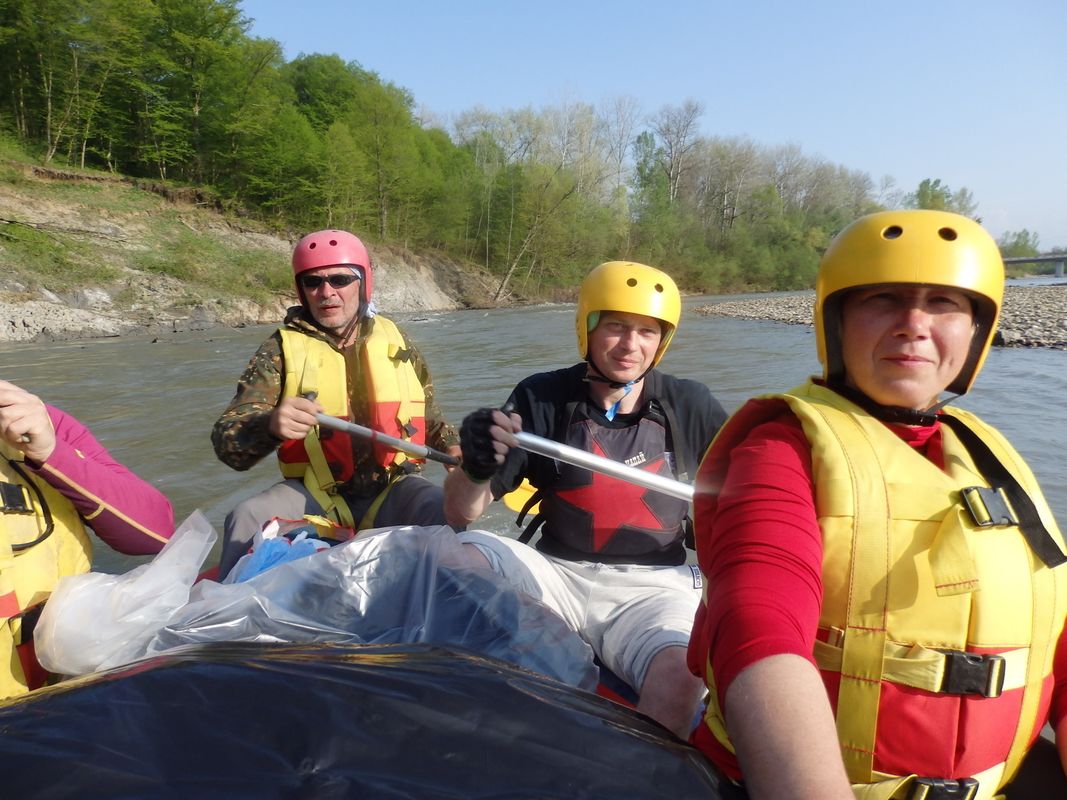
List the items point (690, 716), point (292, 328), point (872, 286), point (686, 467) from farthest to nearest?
point (292, 328) < point (686, 467) < point (690, 716) < point (872, 286)

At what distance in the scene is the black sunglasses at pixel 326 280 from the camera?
122 inches

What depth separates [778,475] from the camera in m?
1.03

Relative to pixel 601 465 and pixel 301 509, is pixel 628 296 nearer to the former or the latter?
pixel 601 465

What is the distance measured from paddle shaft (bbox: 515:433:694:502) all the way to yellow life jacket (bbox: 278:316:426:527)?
4.04 feet

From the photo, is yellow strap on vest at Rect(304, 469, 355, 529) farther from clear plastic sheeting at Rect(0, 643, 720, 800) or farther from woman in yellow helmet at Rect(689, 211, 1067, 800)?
woman in yellow helmet at Rect(689, 211, 1067, 800)

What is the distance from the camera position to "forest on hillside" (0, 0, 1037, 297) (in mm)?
25656

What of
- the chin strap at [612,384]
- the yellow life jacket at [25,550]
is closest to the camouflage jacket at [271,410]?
the yellow life jacket at [25,550]

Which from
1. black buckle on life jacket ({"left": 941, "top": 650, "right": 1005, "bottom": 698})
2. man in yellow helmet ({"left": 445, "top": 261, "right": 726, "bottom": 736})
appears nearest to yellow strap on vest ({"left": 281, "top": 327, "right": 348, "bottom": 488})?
man in yellow helmet ({"left": 445, "top": 261, "right": 726, "bottom": 736})

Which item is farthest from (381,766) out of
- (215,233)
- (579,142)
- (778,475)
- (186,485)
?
(579,142)

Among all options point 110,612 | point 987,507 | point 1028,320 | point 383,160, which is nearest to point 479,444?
point 110,612

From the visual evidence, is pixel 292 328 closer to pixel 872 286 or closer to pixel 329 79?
pixel 872 286

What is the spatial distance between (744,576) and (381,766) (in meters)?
0.52

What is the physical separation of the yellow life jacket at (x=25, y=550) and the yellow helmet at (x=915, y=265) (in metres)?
1.95

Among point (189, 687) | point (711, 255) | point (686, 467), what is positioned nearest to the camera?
point (189, 687)
